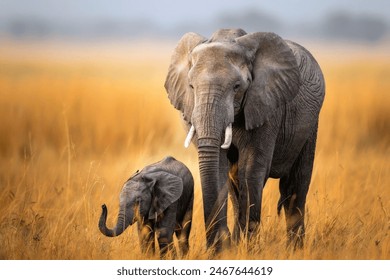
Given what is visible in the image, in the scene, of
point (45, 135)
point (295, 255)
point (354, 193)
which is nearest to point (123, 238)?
point (295, 255)

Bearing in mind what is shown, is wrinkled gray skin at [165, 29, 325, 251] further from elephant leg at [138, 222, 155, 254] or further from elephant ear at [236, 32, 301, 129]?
elephant leg at [138, 222, 155, 254]

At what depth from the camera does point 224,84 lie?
906 centimetres

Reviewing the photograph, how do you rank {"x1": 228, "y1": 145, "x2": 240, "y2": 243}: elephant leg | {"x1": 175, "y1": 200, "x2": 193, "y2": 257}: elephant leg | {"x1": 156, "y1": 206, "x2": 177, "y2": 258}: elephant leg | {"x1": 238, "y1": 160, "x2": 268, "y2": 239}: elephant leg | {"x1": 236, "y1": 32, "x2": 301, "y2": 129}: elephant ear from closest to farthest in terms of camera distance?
1. {"x1": 236, "y1": 32, "x2": 301, "y2": 129}: elephant ear
2. {"x1": 156, "y1": 206, "x2": 177, "y2": 258}: elephant leg
3. {"x1": 238, "y1": 160, "x2": 268, "y2": 239}: elephant leg
4. {"x1": 175, "y1": 200, "x2": 193, "y2": 257}: elephant leg
5. {"x1": 228, "y1": 145, "x2": 240, "y2": 243}: elephant leg

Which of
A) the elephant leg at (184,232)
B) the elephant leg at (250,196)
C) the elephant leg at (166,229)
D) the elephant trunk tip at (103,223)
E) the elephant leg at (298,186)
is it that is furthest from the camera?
the elephant leg at (298,186)

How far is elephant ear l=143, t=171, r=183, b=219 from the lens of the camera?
970 cm

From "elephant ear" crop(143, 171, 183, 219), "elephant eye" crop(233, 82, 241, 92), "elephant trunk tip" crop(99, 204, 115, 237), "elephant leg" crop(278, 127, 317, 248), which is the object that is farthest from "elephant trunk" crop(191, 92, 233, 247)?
"elephant leg" crop(278, 127, 317, 248)

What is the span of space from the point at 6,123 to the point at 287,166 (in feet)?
17.9

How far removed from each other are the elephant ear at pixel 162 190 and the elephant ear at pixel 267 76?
0.84m

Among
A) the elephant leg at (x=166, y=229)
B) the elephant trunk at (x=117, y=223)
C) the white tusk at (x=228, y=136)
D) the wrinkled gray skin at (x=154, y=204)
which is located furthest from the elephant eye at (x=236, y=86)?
the elephant trunk at (x=117, y=223)

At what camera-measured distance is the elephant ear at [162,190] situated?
9695 mm

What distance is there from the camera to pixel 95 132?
17078mm

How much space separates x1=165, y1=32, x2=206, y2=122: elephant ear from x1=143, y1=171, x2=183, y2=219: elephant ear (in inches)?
23.9

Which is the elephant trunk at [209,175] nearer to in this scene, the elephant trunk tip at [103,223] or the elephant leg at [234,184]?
the elephant leg at [234,184]

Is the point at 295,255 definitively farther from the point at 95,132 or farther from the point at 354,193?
the point at 95,132
